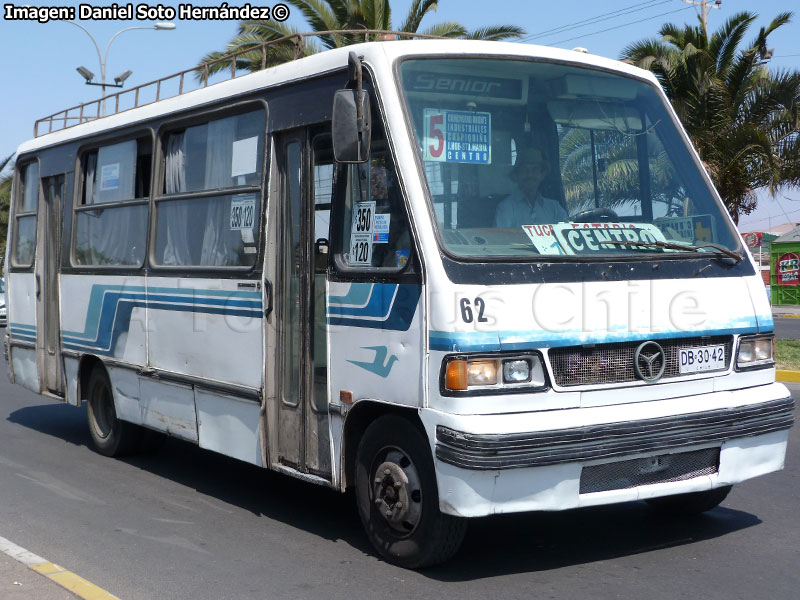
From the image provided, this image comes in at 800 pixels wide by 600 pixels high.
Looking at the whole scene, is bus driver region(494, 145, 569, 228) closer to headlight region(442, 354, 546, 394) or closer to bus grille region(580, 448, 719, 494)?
headlight region(442, 354, 546, 394)

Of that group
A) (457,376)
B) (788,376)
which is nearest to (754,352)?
(457,376)

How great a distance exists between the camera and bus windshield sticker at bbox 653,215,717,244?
18.6ft

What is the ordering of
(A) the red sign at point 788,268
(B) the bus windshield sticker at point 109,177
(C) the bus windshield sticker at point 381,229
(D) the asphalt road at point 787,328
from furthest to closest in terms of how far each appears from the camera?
(A) the red sign at point 788,268, (D) the asphalt road at point 787,328, (B) the bus windshield sticker at point 109,177, (C) the bus windshield sticker at point 381,229

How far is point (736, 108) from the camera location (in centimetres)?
1827

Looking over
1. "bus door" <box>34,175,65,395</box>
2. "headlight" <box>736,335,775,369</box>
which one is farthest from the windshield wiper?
"bus door" <box>34,175,65,395</box>

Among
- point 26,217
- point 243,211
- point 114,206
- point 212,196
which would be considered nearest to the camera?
point 243,211

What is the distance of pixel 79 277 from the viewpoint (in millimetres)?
9031

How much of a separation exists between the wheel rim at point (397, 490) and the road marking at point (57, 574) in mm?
1389

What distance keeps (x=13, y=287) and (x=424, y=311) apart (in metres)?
6.85

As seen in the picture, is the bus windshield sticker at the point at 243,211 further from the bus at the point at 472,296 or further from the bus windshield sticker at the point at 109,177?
the bus windshield sticker at the point at 109,177

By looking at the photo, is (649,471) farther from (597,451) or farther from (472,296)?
(472,296)

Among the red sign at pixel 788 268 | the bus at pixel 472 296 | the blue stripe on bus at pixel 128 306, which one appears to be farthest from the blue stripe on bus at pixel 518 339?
the red sign at pixel 788 268

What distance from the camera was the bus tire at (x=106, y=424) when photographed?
344 inches

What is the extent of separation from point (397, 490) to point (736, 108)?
14969 millimetres
